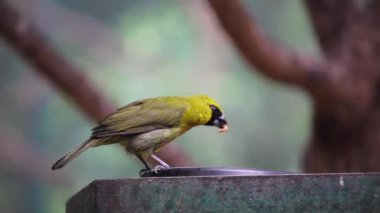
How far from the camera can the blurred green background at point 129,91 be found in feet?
37.5

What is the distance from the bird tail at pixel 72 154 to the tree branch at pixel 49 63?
232 centimetres

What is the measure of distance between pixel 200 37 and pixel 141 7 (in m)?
0.98

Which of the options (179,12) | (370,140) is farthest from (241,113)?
(370,140)

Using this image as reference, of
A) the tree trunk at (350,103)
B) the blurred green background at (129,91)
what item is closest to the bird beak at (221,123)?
the tree trunk at (350,103)

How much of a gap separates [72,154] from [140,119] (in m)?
0.51

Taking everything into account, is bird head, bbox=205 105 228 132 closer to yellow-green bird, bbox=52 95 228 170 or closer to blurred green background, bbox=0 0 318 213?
yellow-green bird, bbox=52 95 228 170

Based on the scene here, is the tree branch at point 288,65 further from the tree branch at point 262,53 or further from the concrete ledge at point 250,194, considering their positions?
the concrete ledge at point 250,194

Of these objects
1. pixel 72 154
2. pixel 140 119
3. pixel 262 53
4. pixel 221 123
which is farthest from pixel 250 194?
pixel 262 53

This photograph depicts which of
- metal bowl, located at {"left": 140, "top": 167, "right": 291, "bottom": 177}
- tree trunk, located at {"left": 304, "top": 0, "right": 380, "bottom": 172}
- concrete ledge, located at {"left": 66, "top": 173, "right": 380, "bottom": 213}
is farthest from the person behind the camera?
tree trunk, located at {"left": 304, "top": 0, "right": 380, "bottom": 172}

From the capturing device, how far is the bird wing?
4.61 m

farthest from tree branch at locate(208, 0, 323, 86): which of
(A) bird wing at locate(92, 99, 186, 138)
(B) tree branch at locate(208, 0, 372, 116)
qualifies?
(A) bird wing at locate(92, 99, 186, 138)

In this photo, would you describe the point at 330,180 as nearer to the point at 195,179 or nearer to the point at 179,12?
the point at 195,179

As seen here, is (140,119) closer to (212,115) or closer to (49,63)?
(212,115)

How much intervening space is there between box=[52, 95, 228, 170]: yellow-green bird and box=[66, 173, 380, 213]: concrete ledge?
5.77ft
